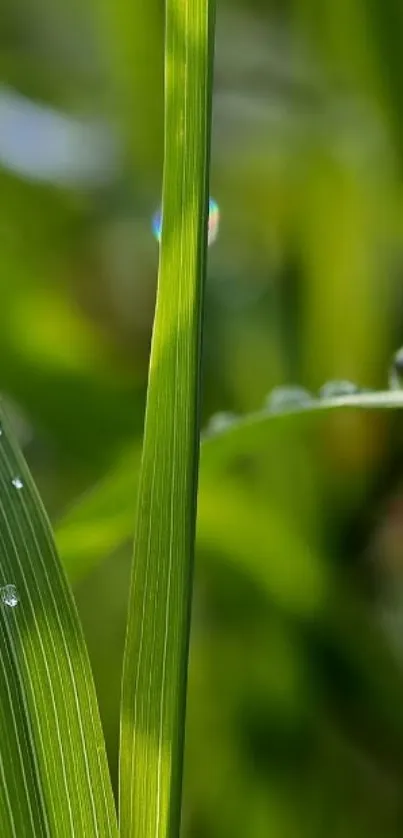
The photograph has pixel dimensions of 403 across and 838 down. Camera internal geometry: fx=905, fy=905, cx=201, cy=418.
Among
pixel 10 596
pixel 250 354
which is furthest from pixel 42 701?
pixel 250 354

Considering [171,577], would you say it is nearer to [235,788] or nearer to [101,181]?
[235,788]

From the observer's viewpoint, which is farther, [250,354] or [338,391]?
[250,354]

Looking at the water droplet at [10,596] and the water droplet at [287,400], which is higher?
the water droplet at [287,400]

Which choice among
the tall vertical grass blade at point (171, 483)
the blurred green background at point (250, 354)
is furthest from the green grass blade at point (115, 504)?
the tall vertical grass blade at point (171, 483)

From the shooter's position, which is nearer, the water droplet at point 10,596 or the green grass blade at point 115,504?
the water droplet at point 10,596

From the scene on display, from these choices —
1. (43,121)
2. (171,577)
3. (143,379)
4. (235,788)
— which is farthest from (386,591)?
(43,121)

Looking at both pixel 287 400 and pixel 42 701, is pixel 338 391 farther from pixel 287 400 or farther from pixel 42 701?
pixel 42 701

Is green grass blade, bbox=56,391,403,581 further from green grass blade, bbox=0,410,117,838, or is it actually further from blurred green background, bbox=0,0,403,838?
→ green grass blade, bbox=0,410,117,838

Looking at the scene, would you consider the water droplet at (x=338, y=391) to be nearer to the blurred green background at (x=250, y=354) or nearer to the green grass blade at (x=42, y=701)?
the blurred green background at (x=250, y=354)
